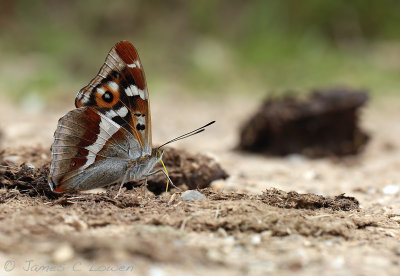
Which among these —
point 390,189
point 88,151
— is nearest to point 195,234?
point 88,151

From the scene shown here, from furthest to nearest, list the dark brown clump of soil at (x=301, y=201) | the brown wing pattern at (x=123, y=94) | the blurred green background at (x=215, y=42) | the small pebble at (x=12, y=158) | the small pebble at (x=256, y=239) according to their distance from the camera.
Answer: the blurred green background at (x=215, y=42), the small pebble at (x=12, y=158), the brown wing pattern at (x=123, y=94), the dark brown clump of soil at (x=301, y=201), the small pebble at (x=256, y=239)

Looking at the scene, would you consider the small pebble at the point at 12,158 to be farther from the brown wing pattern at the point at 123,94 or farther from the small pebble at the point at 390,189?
the small pebble at the point at 390,189

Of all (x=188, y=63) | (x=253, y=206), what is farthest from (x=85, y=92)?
(x=188, y=63)

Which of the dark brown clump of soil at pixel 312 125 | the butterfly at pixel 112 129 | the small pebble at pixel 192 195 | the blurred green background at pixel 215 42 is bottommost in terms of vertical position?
the small pebble at pixel 192 195

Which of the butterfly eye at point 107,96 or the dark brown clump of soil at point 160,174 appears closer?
the dark brown clump of soil at point 160,174

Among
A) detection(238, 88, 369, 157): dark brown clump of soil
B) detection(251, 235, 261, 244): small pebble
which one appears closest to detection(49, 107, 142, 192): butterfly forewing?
detection(251, 235, 261, 244): small pebble

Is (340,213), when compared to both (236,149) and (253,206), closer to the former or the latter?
(253,206)

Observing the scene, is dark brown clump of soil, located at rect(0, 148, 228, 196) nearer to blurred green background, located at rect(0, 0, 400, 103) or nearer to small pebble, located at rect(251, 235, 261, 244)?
small pebble, located at rect(251, 235, 261, 244)

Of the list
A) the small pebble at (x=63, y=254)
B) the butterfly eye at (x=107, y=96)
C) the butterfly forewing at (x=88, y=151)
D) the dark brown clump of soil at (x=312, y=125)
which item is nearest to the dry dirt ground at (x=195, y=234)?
the small pebble at (x=63, y=254)

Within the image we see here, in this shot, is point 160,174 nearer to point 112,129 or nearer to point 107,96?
point 112,129
